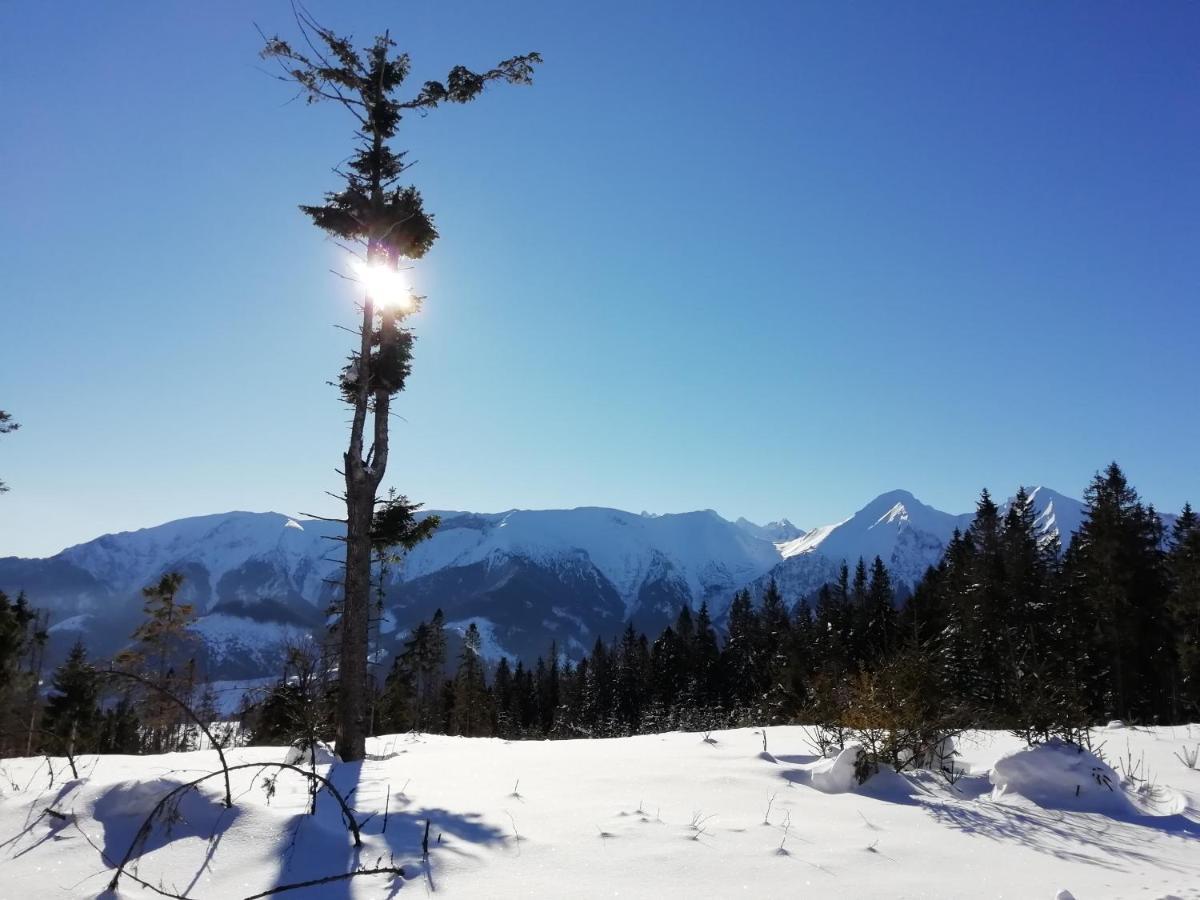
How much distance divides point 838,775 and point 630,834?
3111 mm

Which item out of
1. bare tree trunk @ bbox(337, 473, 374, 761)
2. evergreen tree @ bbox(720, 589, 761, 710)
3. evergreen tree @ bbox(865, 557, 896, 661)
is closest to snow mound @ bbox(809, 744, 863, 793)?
bare tree trunk @ bbox(337, 473, 374, 761)

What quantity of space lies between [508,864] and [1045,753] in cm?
558

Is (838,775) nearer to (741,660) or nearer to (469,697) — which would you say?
(469,697)

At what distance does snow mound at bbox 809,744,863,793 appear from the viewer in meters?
6.38

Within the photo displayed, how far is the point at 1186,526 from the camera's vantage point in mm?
35312

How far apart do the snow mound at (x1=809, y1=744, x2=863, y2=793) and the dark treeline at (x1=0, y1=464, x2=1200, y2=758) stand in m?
0.51

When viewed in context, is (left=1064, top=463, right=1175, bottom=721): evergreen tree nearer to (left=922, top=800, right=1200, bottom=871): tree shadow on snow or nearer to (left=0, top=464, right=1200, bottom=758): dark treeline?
(left=0, top=464, right=1200, bottom=758): dark treeline

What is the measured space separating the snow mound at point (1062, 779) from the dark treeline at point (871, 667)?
2.52 feet

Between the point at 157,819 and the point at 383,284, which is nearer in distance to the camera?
the point at 157,819

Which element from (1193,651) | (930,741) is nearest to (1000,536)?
(1193,651)

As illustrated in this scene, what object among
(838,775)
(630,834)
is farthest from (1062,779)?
(630,834)

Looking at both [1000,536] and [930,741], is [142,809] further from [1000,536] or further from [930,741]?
[1000,536]

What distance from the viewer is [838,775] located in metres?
6.47

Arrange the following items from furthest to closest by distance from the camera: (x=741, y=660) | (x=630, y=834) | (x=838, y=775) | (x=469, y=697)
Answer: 1. (x=741, y=660)
2. (x=469, y=697)
3. (x=838, y=775)
4. (x=630, y=834)
